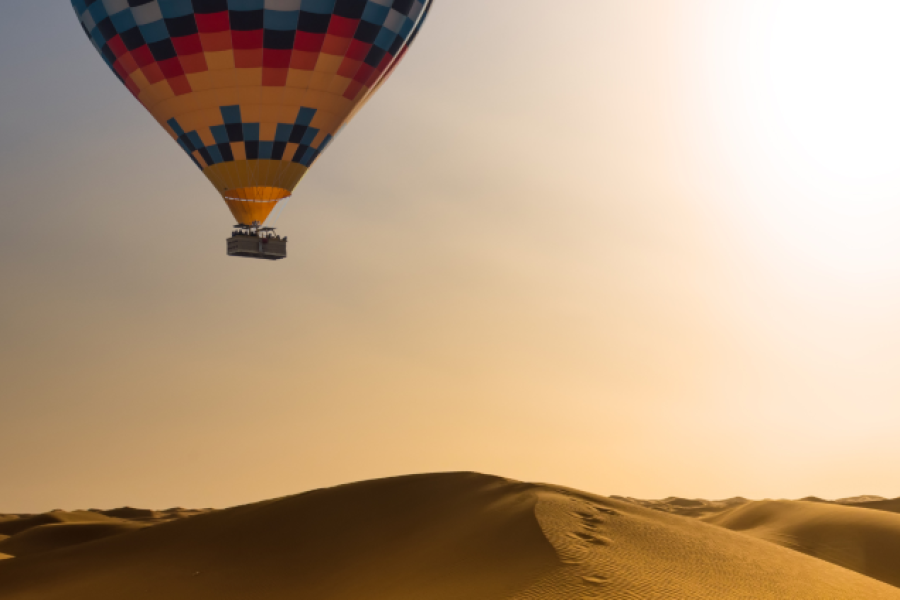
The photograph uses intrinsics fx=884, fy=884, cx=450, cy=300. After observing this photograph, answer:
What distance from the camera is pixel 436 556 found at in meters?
20.6

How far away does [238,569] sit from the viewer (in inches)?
900

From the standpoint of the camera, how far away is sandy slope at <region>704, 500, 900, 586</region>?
2997 cm

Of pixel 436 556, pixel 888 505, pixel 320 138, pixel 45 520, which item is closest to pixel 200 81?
pixel 320 138

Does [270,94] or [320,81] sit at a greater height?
[320,81]

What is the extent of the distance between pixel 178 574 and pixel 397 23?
19.2 metres

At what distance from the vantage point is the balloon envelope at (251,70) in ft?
94.1

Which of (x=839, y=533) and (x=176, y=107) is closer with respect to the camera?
(x=176, y=107)

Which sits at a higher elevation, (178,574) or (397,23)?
A: (397,23)

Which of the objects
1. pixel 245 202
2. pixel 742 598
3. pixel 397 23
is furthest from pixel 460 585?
pixel 397 23

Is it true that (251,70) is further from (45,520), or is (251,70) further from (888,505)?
(888,505)

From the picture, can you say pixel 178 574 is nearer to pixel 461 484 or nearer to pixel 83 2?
pixel 461 484

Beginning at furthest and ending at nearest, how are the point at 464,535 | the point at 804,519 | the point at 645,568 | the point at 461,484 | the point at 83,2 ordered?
the point at 804,519 → the point at 83,2 → the point at 461,484 → the point at 464,535 → the point at 645,568

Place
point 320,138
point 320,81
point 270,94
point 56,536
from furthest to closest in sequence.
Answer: point 56,536 → point 320,138 → point 320,81 → point 270,94

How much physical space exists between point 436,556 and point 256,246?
13.6 meters
